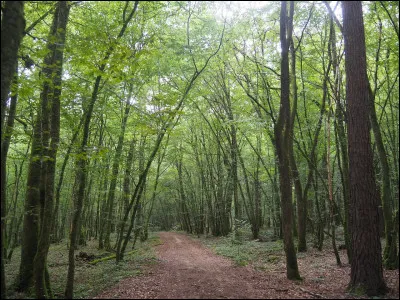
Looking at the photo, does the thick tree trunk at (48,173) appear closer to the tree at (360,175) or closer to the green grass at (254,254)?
the tree at (360,175)

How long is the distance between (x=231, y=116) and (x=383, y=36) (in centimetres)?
954

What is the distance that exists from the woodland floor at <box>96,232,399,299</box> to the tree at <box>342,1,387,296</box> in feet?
1.64

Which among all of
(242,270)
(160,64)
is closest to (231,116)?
(160,64)

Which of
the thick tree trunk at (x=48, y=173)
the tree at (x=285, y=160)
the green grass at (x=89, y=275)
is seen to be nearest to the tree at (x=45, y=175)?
the thick tree trunk at (x=48, y=173)

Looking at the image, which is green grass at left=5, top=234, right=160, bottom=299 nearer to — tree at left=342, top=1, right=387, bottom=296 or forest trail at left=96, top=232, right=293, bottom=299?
forest trail at left=96, top=232, right=293, bottom=299

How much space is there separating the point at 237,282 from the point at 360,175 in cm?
438

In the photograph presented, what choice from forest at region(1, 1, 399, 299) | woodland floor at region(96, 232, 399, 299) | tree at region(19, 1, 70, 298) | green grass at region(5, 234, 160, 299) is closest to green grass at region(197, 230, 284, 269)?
woodland floor at region(96, 232, 399, 299)

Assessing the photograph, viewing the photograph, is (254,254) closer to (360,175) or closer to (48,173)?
(360,175)

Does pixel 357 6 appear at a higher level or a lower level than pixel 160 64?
lower

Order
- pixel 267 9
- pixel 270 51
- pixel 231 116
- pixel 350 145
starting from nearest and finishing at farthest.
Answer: pixel 350 145
pixel 267 9
pixel 270 51
pixel 231 116

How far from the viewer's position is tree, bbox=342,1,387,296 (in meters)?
6.28

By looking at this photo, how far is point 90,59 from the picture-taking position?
22.6 feet

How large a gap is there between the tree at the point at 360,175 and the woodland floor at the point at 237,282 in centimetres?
50

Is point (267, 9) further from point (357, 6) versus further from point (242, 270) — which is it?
point (242, 270)
